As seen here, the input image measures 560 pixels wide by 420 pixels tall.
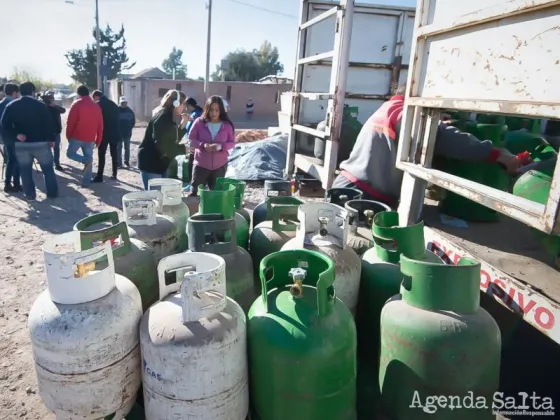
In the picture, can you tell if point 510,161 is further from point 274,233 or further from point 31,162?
point 31,162

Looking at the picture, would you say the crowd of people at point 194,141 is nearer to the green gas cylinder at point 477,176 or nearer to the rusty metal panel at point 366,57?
the rusty metal panel at point 366,57

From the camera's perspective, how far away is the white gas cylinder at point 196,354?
151cm

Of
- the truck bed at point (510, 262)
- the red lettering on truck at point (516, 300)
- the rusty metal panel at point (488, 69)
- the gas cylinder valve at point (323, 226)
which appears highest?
the rusty metal panel at point (488, 69)

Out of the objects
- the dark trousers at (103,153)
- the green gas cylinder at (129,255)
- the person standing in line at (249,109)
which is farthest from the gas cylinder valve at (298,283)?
the person standing in line at (249,109)

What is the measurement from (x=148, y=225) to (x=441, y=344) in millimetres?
1651

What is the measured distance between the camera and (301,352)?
5.06ft

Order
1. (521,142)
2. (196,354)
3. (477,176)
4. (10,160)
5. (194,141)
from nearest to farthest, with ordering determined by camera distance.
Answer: (196,354) < (477,176) < (521,142) < (194,141) < (10,160)

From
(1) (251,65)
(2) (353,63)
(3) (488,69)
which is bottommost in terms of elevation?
(3) (488,69)

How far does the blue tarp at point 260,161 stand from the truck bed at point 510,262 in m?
5.26

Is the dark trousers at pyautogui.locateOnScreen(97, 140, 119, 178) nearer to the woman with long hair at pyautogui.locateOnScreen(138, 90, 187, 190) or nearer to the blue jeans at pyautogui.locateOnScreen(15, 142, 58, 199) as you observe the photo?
the blue jeans at pyautogui.locateOnScreen(15, 142, 58, 199)

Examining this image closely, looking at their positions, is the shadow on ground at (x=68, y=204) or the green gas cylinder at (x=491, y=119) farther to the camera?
the shadow on ground at (x=68, y=204)

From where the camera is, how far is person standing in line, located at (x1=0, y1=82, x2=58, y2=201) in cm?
602

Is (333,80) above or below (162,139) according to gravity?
above

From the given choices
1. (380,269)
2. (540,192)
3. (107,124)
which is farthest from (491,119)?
(107,124)
